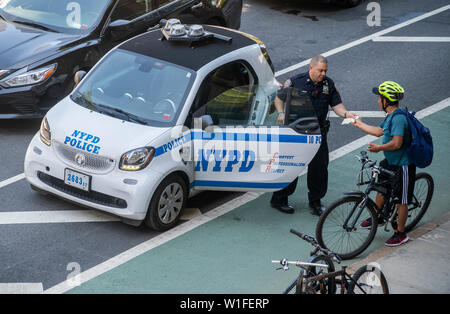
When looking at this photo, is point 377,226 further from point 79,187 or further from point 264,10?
point 264,10

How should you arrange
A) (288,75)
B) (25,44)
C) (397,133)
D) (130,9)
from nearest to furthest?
(397,133) → (25,44) → (130,9) → (288,75)

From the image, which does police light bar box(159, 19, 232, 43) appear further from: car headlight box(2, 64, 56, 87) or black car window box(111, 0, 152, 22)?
black car window box(111, 0, 152, 22)

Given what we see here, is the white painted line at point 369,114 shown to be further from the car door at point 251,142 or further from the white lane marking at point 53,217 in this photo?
the white lane marking at point 53,217

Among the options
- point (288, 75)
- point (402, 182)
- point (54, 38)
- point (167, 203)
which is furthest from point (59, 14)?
point (402, 182)

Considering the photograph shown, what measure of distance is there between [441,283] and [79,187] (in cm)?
370

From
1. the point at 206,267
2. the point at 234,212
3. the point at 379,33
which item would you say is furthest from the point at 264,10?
the point at 206,267

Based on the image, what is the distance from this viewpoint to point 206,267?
24.4 ft

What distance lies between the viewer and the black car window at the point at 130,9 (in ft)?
36.2

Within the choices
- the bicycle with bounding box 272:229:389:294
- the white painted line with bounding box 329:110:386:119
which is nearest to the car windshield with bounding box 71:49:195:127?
the bicycle with bounding box 272:229:389:294

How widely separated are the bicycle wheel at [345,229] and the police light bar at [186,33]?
2.64m

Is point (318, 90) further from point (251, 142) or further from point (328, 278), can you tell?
point (328, 278)

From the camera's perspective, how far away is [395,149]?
7.42 m

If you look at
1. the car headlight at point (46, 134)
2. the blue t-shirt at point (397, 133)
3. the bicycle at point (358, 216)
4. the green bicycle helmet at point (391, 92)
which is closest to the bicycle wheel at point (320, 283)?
the bicycle at point (358, 216)

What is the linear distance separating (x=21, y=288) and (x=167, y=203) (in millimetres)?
1786
